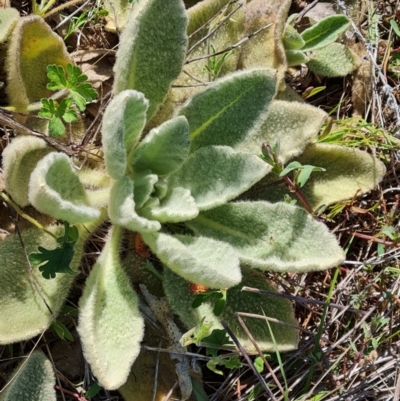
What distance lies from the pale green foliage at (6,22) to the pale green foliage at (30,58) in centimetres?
3

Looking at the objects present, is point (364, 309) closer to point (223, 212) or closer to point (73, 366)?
point (223, 212)

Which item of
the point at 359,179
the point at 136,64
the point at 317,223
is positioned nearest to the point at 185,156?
the point at 136,64

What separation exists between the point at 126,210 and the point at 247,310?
2.14 feet

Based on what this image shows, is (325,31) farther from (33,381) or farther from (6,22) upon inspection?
(33,381)

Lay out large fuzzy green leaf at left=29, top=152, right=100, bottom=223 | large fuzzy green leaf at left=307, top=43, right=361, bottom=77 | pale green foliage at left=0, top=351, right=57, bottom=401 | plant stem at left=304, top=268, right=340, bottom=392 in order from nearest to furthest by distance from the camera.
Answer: large fuzzy green leaf at left=29, top=152, right=100, bottom=223
pale green foliage at left=0, top=351, right=57, bottom=401
plant stem at left=304, top=268, right=340, bottom=392
large fuzzy green leaf at left=307, top=43, right=361, bottom=77

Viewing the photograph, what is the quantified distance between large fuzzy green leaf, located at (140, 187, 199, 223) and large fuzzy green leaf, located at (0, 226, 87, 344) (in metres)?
0.30

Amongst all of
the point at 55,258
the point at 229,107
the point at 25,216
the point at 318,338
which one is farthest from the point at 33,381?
the point at 229,107

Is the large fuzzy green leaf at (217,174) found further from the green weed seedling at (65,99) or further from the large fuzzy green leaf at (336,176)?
the green weed seedling at (65,99)

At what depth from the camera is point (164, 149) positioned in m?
2.06

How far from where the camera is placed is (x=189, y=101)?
2162mm

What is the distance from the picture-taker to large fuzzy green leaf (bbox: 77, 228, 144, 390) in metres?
1.81

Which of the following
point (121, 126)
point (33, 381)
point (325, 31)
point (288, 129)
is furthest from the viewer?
point (325, 31)

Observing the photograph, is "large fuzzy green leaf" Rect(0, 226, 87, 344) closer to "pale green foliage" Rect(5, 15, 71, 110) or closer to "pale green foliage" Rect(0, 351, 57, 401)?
"pale green foliage" Rect(0, 351, 57, 401)

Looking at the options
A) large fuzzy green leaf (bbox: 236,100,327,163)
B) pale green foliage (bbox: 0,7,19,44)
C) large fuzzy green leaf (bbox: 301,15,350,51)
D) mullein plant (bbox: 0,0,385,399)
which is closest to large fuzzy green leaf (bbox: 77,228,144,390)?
mullein plant (bbox: 0,0,385,399)
